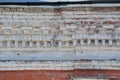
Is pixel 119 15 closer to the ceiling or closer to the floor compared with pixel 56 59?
closer to the ceiling

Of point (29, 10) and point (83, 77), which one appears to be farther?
point (29, 10)

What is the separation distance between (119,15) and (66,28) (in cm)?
103

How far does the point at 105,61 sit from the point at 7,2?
2.16m

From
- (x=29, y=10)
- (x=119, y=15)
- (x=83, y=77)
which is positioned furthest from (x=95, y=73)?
(x=29, y=10)

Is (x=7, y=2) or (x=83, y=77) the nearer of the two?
(x=83, y=77)

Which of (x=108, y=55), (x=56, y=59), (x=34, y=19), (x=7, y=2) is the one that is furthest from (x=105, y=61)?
(x=7, y=2)

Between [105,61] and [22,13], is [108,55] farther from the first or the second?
[22,13]

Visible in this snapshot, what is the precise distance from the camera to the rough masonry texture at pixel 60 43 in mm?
6891

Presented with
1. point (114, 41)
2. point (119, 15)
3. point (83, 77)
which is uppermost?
point (119, 15)

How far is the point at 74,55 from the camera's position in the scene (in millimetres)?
7020

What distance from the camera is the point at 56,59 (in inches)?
275

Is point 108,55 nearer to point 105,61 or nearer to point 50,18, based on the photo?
point 105,61

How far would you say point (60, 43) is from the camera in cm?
707

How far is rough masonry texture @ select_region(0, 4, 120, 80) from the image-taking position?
6.89 metres
